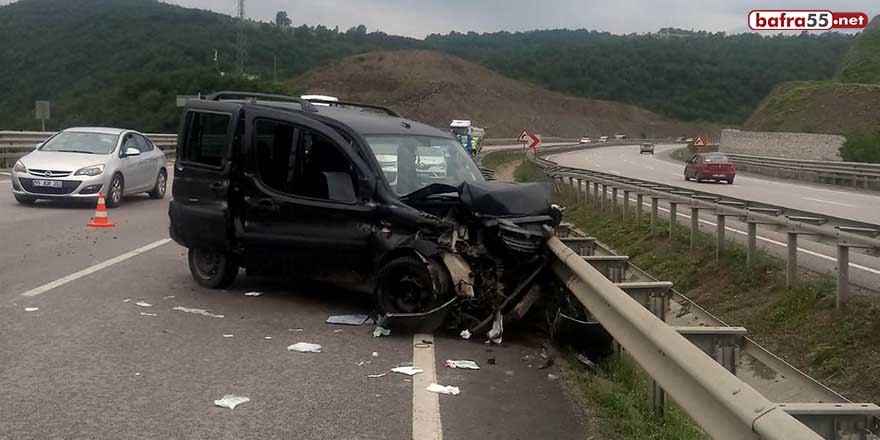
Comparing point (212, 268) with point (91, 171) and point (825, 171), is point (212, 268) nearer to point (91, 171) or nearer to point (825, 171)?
point (91, 171)

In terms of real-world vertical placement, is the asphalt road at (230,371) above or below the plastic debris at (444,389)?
above

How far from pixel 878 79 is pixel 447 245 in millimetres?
75787

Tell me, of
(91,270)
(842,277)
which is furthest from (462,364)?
(91,270)

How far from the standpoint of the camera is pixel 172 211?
31.2ft

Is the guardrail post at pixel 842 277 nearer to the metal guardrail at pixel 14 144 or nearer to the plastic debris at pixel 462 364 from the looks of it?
the plastic debris at pixel 462 364

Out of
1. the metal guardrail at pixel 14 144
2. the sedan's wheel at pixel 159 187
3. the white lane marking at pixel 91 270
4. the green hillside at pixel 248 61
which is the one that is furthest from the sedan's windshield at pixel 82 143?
the green hillside at pixel 248 61

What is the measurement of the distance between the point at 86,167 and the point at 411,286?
39.4ft

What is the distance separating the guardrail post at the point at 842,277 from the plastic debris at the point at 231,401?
5560 millimetres

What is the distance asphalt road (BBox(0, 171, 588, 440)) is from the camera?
16.7 feet

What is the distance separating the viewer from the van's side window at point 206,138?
902 cm

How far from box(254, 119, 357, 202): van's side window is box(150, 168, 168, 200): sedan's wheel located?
42.3 feet

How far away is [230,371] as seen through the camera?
6223mm

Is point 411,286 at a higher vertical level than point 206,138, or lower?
lower

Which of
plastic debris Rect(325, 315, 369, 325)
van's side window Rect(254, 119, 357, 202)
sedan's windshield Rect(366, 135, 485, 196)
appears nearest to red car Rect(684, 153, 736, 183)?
sedan's windshield Rect(366, 135, 485, 196)
